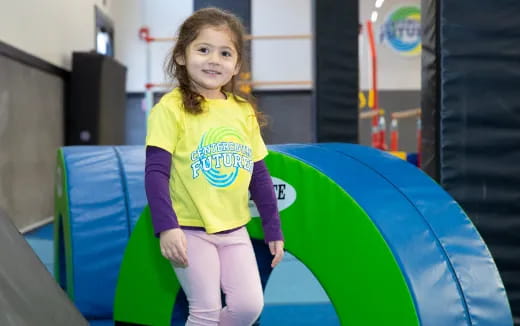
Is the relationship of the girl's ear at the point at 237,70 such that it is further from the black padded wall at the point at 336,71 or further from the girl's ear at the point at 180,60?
the black padded wall at the point at 336,71

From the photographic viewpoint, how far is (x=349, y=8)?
3.67 m

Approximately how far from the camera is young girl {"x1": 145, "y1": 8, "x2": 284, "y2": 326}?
125cm

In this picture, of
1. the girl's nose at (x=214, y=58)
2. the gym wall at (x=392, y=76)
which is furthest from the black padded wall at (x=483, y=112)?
the gym wall at (x=392, y=76)

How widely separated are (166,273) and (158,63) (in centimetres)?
613

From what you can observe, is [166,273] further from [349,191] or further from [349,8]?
[349,8]

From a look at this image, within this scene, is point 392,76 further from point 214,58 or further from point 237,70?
point 214,58

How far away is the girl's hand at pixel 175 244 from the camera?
1.18m

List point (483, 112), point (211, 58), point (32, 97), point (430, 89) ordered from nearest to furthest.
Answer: point (211, 58)
point (483, 112)
point (430, 89)
point (32, 97)

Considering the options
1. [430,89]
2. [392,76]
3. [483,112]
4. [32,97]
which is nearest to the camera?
[483,112]

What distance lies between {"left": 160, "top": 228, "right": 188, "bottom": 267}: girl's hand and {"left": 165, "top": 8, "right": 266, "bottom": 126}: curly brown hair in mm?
266

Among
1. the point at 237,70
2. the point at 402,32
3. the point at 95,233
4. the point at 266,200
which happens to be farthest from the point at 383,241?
the point at 402,32

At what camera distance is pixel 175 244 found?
1.18 m

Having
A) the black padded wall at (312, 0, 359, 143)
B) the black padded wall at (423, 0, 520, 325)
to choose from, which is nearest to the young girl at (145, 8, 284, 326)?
the black padded wall at (423, 0, 520, 325)

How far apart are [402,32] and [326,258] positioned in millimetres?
7403
